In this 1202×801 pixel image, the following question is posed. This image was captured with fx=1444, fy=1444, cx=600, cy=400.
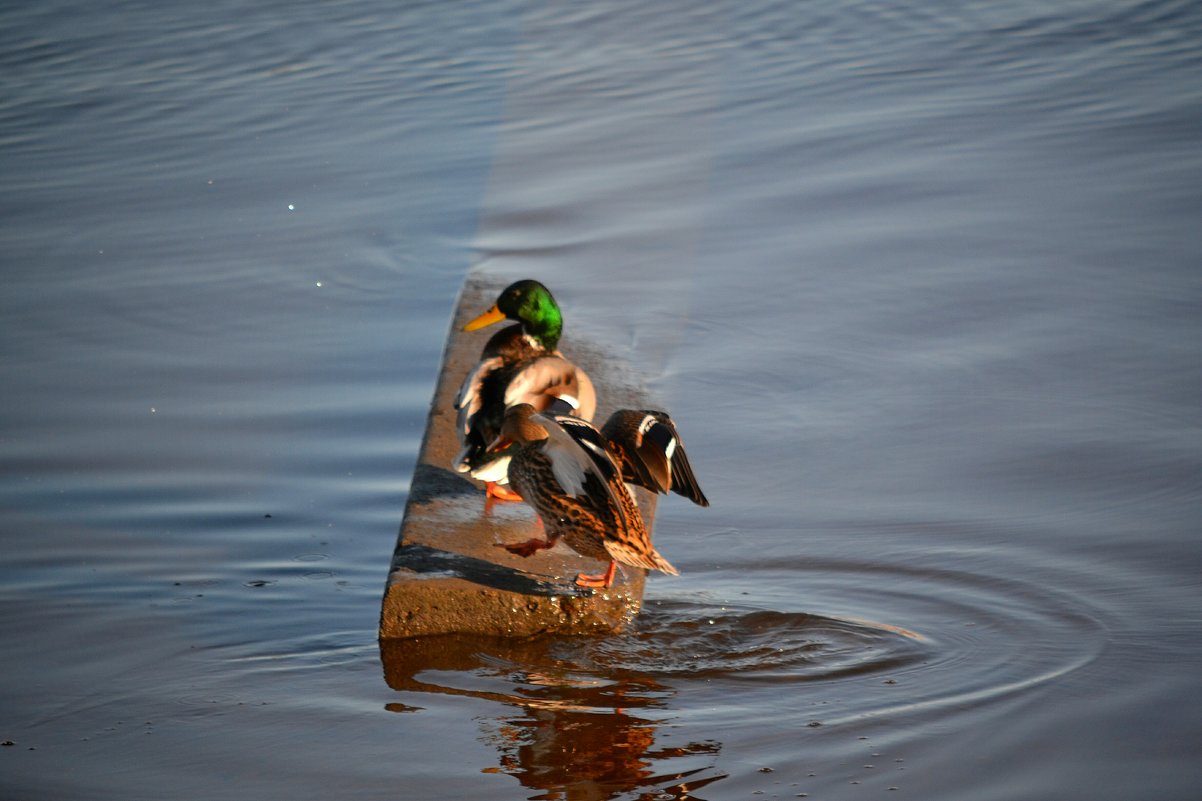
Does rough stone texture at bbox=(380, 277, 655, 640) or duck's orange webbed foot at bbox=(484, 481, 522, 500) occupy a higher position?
duck's orange webbed foot at bbox=(484, 481, 522, 500)

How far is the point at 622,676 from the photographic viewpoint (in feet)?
11.6

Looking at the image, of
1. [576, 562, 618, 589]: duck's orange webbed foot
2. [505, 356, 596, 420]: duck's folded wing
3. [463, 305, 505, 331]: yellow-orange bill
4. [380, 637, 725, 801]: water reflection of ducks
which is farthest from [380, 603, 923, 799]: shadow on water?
[463, 305, 505, 331]: yellow-orange bill

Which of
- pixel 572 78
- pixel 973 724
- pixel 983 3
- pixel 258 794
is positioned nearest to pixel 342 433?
pixel 258 794

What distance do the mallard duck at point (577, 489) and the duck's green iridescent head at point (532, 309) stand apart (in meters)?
0.88

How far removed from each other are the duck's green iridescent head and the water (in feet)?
2.07

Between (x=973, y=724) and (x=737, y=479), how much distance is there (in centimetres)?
155

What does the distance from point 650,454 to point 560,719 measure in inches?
29.2

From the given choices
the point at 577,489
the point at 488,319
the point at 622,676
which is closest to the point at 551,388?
the point at 577,489

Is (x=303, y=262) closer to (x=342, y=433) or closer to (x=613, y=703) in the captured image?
(x=342, y=433)

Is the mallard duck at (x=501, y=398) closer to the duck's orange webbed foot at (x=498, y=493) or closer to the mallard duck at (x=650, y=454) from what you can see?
the duck's orange webbed foot at (x=498, y=493)

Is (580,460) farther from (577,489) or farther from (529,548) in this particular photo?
(529,548)

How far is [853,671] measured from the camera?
11.5 feet

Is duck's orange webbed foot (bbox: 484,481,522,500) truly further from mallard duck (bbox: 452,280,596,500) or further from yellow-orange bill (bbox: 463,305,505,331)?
yellow-orange bill (bbox: 463,305,505,331)

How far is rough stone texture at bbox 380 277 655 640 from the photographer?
3754mm
